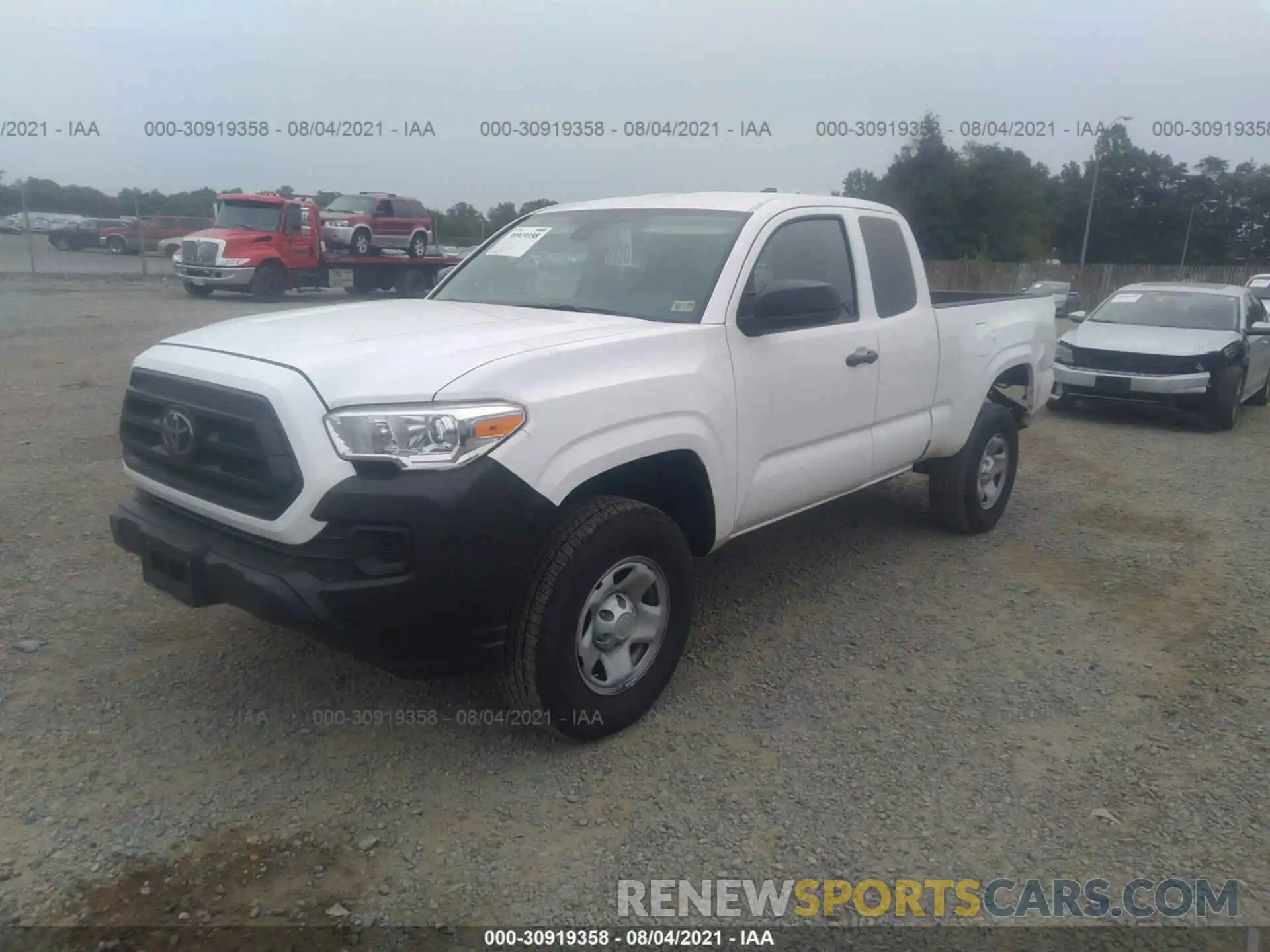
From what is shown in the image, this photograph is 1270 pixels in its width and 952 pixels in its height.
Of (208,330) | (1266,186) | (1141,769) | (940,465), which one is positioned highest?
(1266,186)

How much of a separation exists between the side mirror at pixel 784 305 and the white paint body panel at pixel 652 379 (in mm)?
70

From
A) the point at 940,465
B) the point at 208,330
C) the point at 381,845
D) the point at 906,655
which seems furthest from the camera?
the point at 940,465

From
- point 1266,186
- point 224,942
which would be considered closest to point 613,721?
point 224,942

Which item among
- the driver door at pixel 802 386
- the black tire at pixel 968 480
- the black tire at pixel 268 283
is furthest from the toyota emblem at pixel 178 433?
the black tire at pixel 268 283

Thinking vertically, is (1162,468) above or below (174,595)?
below

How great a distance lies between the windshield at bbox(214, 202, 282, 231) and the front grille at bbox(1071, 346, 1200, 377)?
59.1 ft

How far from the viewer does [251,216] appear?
73.8 feet

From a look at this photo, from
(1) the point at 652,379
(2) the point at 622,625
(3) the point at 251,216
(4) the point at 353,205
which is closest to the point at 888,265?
(1) the point at 652,379

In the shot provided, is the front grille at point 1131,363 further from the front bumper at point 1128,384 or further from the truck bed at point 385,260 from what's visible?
the truck bed at point 385,260

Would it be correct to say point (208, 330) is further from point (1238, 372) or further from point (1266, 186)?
point (1266, 186)

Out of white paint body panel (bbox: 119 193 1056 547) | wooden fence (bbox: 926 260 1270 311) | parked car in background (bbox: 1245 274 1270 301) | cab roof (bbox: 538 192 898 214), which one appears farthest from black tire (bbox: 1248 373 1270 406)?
wooden fence (bbox: 926 260 1270 311)

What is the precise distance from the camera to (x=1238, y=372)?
10438 mm

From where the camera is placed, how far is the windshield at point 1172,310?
11.1 metres

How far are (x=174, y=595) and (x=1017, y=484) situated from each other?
20.6ft
